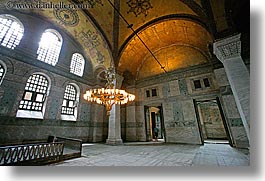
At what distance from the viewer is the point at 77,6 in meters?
8.16

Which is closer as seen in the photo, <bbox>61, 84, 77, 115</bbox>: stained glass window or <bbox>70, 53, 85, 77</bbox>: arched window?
<bbox>61, 84, 77, 115</bbox>: stained glass window

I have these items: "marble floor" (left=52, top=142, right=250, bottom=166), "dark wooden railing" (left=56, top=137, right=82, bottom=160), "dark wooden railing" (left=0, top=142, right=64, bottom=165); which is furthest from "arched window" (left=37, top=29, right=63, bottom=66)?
"marble floor" (left=52, top=142, right=250, bottom=166)

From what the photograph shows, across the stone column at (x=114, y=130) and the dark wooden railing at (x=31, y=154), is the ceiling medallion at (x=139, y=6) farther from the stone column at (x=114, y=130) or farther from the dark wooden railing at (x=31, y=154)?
the dark wooden railing at (x=31, y=154)

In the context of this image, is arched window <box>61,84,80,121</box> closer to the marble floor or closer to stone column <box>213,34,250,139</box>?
the marble floor

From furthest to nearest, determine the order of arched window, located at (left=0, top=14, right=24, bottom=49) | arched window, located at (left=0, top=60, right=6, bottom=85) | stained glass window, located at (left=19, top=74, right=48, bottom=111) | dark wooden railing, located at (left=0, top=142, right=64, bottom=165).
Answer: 1. stained glass window, located at (left=19, top=74, right=48, bottom=111)
2. arched window, located at (left=0, top=14, right=24, bottom=49)
3. arched window, located at (left=0, top=60, right=6, bottom=85)
4. dark wooden railing, located at (left=0, top=142, right=64, bottom=165)

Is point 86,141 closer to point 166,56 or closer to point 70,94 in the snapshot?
point 70,94

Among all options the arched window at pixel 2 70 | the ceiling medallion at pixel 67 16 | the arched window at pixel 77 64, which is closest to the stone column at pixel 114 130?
the arched window at pixel 77 64

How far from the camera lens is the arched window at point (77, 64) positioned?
34.6 ft

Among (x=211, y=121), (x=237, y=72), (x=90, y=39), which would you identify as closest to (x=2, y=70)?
(x=90, y=39)

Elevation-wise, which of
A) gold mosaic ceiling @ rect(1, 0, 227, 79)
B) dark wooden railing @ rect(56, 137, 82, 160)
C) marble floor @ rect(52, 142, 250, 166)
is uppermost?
gold mosaic ceiling @ rect(1, 0, 227, 79)

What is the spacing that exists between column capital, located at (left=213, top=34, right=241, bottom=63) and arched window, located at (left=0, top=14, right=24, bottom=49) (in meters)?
10.4

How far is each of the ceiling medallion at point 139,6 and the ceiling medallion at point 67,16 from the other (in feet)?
12.6

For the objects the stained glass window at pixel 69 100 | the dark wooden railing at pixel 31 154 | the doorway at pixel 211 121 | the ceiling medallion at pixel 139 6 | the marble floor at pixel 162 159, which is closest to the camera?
the dark wooden railing at pixel 31 154

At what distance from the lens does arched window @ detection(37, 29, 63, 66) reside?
872 centimetres
